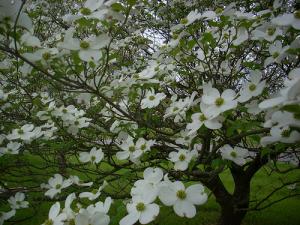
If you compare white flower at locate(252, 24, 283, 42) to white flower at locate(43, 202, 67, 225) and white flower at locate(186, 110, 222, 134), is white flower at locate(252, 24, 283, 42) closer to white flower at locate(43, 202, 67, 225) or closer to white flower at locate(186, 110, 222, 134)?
white flower at locate(186, 110, 222, 134)

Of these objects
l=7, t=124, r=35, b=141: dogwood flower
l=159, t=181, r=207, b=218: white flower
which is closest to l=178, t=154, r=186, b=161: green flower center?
l=159, t=181, r=207, b=218: white flower

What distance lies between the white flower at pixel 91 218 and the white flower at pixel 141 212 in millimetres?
122

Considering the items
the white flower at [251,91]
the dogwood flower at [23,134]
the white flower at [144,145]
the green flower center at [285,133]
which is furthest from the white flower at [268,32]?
the dogwood flower at [23,134]

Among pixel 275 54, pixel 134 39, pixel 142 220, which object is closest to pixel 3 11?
pixel 142 220

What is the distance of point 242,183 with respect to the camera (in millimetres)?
3885

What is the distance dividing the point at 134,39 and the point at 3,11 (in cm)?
261

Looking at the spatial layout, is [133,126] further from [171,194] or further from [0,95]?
[0,95]

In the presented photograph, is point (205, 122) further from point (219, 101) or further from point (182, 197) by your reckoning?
point (182, 197)

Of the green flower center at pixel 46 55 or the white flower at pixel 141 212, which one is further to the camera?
the green flower center at pixel 46 55

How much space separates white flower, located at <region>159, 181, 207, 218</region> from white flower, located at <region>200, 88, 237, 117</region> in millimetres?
291

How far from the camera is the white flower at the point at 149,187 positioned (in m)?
1.27

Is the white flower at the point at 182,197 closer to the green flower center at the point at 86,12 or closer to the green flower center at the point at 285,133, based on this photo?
the green flower center at the point at 285,133

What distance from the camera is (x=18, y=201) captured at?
9.51 ft

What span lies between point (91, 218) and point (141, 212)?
0.19 metres
